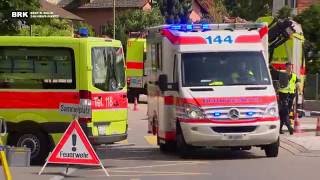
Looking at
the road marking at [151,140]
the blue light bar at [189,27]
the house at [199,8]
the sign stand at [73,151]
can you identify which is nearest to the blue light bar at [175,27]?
the blue light bar at [189,27]

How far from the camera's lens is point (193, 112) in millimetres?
15344

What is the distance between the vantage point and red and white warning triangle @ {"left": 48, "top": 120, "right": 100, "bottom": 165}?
13.1 meters

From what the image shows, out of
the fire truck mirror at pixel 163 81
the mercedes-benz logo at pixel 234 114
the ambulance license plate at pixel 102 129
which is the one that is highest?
the fire truck mirror at pixel 163 81

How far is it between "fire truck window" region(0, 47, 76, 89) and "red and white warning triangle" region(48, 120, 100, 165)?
169 cm

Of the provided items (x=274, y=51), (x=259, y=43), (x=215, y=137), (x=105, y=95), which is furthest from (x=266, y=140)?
(x=274, y=51)

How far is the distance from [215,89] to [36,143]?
3.75 metres

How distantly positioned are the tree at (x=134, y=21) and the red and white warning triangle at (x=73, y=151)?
177ft

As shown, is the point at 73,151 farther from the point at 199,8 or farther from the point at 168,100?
the point at 199,8

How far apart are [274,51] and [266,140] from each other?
1144 centimetres

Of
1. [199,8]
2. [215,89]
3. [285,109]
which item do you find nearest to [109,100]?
[215,89]

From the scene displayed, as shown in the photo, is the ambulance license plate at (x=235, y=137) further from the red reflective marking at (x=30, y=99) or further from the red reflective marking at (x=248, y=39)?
the red reflective marking at (x=30, y=99)

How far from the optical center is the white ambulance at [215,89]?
15289 millimetres

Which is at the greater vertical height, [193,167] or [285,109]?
[285,109]

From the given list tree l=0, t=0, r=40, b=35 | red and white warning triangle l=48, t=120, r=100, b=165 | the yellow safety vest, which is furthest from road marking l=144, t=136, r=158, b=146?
tree l=0, t=0, r=40, b=35
